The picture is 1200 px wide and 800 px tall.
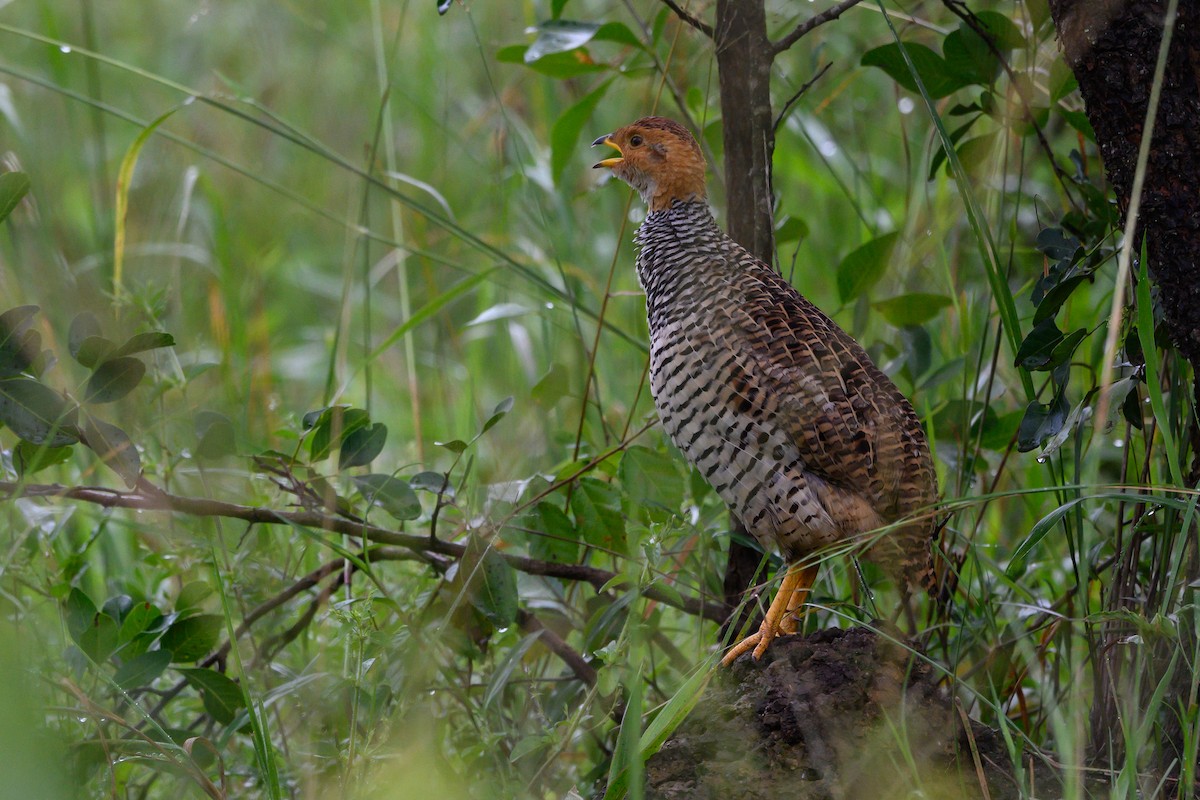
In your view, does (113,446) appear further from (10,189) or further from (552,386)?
(552,386)

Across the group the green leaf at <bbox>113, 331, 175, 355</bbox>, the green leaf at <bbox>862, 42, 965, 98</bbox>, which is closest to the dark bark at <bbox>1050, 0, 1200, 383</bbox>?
the green leaf at <bbox>862, 42, 965, 98</bbox>

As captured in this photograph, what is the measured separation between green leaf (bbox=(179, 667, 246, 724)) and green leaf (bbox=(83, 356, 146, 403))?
74cm

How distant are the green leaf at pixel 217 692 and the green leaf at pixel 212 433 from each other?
553 millimetres

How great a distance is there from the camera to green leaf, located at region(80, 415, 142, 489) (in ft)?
9.29

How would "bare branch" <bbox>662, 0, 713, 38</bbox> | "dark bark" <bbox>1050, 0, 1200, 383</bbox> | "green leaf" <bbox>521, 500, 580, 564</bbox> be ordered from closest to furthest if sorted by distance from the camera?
1. "dark bark" <bbox>1050, 0, 1200, 383</bbox>
2. "bare branch" <bbox>662, 0, 713, 38</bbox>
3. "green leaf" <bbox>521, 500, 580, 564</bbox>

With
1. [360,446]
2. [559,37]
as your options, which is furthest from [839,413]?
[559,37]

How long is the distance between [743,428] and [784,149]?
3062mm

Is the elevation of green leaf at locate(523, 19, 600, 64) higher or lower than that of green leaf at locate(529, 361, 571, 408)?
higher

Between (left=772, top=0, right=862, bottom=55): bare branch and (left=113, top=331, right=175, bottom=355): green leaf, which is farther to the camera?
(left=772, top=0, right=862, bottom=55): bare branch

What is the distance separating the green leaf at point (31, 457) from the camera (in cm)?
280

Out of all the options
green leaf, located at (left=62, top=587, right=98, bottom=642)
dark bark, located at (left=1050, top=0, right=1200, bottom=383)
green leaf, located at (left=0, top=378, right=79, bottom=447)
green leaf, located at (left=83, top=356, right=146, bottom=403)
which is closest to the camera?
dark bark, located at (left=1050, top=0, right=1200, bottom=383)

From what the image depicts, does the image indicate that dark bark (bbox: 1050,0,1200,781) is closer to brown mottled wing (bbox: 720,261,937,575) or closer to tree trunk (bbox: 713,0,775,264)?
brown mottled wing (bbox: 720,261,937,575)

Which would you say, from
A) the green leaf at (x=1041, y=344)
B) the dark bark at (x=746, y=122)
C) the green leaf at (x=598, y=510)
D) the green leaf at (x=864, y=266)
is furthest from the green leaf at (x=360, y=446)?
the green leaf at (x=1041, y=344)

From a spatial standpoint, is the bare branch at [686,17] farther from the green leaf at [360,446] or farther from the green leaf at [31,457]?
the green leaf at [31,457]
